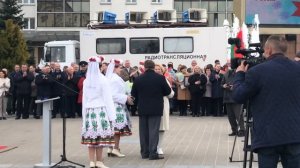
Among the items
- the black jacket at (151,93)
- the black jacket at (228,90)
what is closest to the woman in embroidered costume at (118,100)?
the black jacket at (151,93)

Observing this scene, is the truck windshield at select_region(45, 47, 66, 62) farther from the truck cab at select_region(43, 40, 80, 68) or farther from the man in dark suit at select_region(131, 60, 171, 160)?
the man in dark suit at select_region(131, 60, 171, 160)

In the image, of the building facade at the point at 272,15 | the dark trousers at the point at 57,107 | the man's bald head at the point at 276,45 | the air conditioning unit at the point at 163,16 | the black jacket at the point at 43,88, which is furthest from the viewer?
the building facade at the point at 272,15

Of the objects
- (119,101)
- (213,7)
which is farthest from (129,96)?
(213,7)

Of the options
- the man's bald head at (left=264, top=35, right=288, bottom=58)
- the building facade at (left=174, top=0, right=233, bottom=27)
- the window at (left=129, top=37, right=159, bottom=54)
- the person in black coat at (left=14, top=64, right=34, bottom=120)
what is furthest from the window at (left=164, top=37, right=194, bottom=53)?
the building facade at (left=174, top=0, right=233, bottom=27)

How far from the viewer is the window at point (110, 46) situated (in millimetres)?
27938

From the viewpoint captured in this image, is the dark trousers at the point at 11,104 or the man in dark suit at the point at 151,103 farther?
the dark trousers at the point at 11,104

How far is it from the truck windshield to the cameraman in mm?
24130

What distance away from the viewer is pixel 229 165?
11.9 metres

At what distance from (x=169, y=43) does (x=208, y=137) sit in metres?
11.3

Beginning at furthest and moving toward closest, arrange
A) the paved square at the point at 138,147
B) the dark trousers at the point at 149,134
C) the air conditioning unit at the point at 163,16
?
the air conditioning unit at the point at 163,16, the dark trousers at the point at 149,134, the paved square at the point at 138,147

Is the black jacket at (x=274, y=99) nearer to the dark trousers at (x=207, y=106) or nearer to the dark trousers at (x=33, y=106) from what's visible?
the dark trousers at (x=207, y=106)

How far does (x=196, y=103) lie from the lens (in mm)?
23781

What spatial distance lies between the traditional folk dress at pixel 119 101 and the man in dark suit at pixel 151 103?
327 mm

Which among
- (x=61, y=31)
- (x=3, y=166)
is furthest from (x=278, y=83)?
(x=61, y=31)
